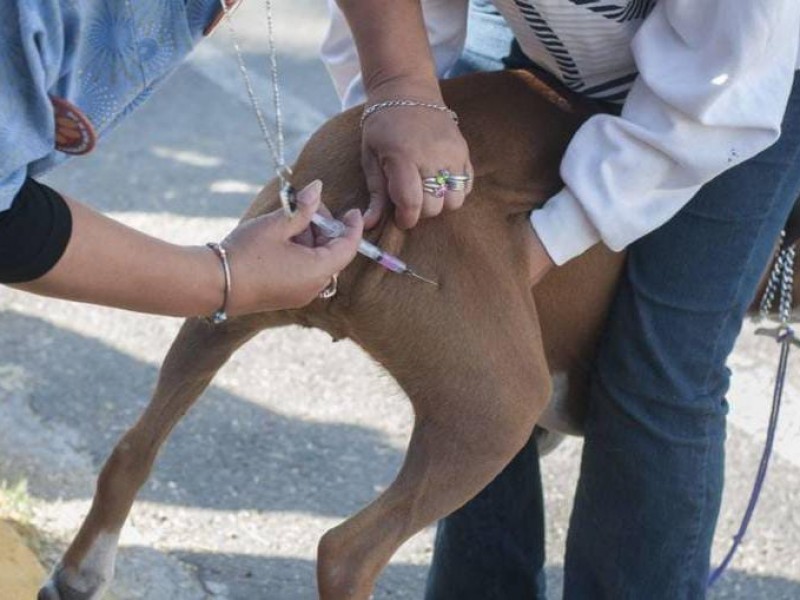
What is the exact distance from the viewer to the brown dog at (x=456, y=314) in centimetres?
237

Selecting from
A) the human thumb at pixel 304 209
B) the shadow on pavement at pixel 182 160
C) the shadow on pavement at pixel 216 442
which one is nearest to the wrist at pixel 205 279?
the human thumb at pixel 304 209

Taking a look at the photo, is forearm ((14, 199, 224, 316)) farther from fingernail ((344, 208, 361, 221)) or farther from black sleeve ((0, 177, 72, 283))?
fingernail ((344, 208, 361, 221))

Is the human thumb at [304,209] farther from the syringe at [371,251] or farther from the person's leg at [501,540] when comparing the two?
the person's leg at [501,540]

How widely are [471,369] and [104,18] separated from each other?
0.80m

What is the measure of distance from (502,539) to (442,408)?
78cm

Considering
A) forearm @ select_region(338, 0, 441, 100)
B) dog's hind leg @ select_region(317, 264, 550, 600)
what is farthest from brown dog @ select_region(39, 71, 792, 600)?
forearm @ select_region(338, 0, 441, 100)

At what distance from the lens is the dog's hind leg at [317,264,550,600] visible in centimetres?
237

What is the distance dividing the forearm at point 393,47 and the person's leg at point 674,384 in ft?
1.54

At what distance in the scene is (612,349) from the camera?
8.46 feet

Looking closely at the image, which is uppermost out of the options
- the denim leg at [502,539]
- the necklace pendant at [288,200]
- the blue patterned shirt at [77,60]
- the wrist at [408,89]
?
the blue patterned shirt at [77,60]

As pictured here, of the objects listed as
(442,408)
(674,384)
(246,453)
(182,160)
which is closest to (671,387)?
(674,384)

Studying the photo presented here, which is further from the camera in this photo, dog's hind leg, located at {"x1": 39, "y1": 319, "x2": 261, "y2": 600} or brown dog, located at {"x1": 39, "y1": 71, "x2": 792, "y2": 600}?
dog's hind leg, located at {"x1": 39, "y1": 319, "x2": 261, "y2": 600}

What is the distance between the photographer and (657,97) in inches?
92.4

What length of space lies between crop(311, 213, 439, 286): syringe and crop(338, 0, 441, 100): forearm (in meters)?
0.30
